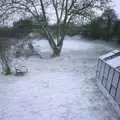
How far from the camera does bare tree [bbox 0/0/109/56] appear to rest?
13.5 meters

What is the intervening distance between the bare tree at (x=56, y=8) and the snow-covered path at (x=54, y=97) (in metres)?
5.44

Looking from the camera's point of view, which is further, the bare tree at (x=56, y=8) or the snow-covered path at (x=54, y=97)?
the bare tree at (x=56, y=8)

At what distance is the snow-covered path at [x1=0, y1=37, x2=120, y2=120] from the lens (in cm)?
594

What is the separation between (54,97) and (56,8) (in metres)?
9.36

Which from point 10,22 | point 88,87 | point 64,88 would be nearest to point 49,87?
point 64,88

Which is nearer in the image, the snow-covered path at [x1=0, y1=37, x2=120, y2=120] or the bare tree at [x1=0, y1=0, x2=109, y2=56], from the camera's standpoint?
the snow-covered path at [x1=0, y1=37, x2=120, y2=120]

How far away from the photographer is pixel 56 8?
1437 cm

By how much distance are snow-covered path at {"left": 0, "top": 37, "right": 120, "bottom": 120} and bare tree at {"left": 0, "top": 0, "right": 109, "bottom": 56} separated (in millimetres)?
5439

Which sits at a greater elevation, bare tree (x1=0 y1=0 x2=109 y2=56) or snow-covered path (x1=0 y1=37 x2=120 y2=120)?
bare tree (x1=0 y1=0 x2=109 y2=56)

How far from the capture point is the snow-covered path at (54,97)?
5.94 meters

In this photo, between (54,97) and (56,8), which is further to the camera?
(56,8)

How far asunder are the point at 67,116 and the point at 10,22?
10.7 m

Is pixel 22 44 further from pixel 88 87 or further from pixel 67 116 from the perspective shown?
pixel 67 116

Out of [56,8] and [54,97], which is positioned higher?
[56,8]
